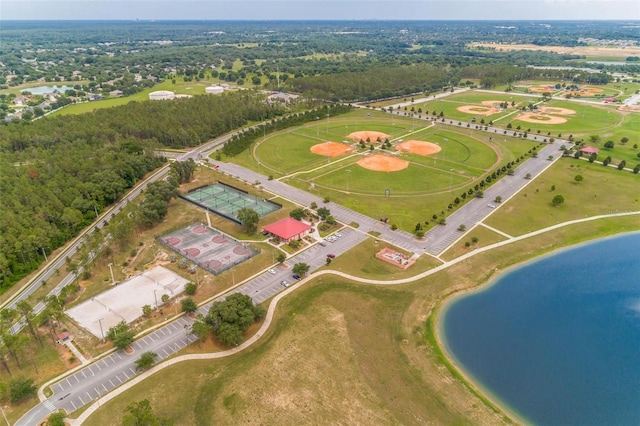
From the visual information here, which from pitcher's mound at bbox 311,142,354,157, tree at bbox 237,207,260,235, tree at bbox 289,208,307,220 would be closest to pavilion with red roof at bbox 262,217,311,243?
tree at bbox 289,208,307,220

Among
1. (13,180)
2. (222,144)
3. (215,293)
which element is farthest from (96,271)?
(222,144)

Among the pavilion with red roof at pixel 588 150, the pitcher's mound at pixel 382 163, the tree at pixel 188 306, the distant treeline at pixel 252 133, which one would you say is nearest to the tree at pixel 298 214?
the tree at pixel 188 306

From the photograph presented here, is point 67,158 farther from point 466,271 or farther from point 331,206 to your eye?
point 466,271

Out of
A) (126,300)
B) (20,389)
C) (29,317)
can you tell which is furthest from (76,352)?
(126,300)

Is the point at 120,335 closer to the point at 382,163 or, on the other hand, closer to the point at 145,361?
the point at 145,361

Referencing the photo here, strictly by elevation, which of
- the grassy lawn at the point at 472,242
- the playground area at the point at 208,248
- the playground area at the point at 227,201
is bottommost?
the playground area at the point at 208,248

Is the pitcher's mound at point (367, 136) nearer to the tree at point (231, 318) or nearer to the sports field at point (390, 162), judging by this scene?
the sports field at point (390, 162)

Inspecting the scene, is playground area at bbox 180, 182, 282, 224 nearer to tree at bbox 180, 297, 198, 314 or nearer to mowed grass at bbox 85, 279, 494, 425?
tree at bbox 180, 297, 198, 314
